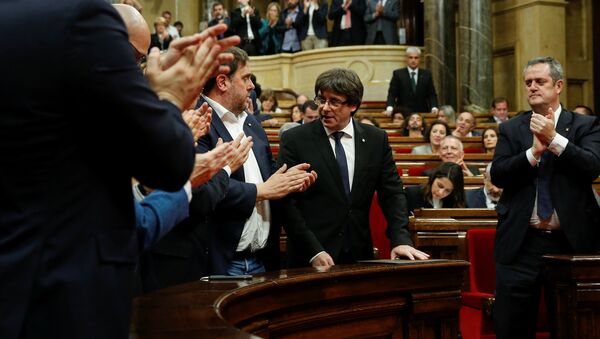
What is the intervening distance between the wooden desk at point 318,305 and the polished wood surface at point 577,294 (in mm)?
665

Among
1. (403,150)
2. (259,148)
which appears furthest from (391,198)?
(403,150)

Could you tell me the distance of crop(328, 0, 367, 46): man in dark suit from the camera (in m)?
14.1

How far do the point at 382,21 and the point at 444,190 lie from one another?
9.00 metres

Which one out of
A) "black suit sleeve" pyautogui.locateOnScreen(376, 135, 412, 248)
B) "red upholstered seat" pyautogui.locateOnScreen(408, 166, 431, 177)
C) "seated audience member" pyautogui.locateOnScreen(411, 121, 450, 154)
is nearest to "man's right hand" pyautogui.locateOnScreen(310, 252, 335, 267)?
"black suit sleeve" pyautogui.locateOnScreen(376, 135, 412, 248)

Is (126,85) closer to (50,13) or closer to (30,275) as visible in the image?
(50,13)

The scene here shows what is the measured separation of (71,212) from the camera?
126cm

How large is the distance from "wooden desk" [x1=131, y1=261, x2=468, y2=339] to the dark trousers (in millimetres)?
785

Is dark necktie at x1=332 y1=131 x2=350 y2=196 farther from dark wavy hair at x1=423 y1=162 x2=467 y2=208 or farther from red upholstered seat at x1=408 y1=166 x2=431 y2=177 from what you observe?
red upholstered seat at x1=408 y1=166 x2=431 y2=177

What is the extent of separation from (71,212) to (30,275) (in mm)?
108

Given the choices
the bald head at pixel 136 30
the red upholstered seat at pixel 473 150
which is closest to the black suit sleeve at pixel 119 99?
the bald head at pixel 136 30

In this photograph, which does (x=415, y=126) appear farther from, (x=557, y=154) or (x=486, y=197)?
(x=557, y=154)

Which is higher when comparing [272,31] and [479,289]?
[272,31]

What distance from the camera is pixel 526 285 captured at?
3789 millimetres

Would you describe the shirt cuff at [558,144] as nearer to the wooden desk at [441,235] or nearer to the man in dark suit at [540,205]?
the man in dark suit at [540,205]
